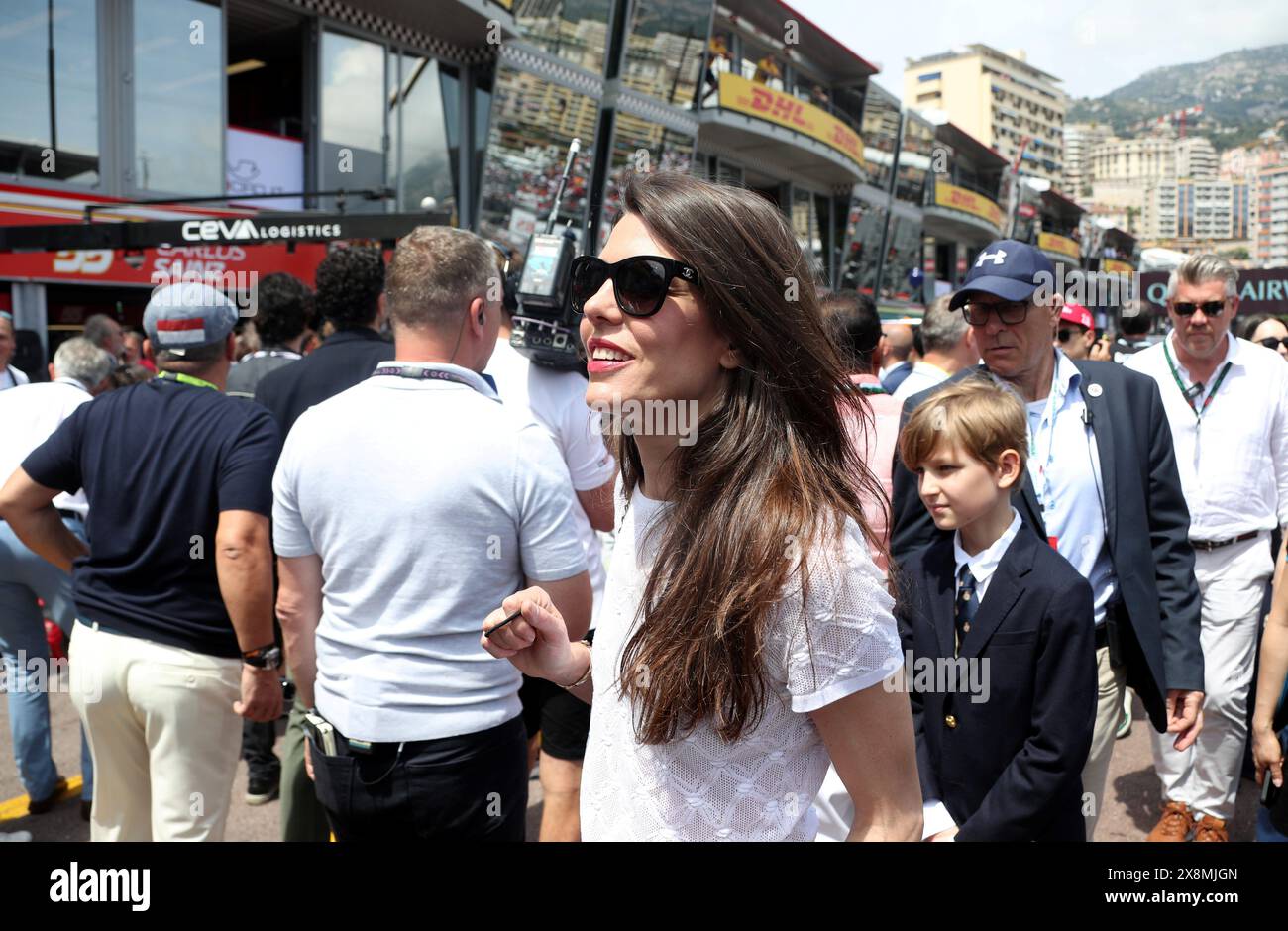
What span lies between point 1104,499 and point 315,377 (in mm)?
2942

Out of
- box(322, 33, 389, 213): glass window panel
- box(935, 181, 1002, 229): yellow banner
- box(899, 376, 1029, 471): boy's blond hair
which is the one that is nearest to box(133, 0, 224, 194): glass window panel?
box(322, 33, 389, 213): glass window panel

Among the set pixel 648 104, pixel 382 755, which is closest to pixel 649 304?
pixel 382 755

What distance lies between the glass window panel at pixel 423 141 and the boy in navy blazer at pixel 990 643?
13.8 m

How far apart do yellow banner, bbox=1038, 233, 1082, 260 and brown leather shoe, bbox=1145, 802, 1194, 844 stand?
4716 cm

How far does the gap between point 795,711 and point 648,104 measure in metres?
19.2

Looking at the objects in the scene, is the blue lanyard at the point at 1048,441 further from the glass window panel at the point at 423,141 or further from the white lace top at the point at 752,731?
the glass window panel at the point at 423,141

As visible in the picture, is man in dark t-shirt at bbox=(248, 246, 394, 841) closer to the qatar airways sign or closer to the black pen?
the black pen

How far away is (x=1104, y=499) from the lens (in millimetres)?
2752

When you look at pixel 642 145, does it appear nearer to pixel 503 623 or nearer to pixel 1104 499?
pixel 1104 499

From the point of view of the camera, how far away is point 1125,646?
280cm

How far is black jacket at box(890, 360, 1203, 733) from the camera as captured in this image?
2723mm

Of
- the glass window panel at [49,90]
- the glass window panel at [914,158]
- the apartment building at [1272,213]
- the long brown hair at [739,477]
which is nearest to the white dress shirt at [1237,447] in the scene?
the long brown hair at [739,477]

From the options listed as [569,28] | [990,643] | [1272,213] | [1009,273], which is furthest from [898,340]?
[1272,213]
